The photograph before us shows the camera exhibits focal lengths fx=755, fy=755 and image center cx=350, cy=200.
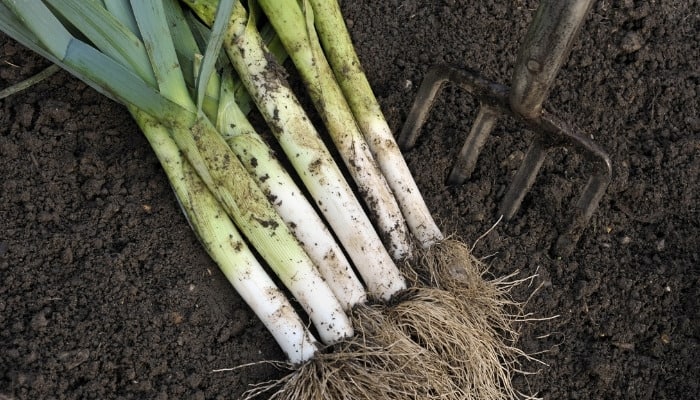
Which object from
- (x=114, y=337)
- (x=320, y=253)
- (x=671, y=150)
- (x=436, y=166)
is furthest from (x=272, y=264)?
(x=671, y=150)

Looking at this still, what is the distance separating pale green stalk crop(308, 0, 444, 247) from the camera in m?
2.24

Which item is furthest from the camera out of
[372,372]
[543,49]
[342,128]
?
[342,128]

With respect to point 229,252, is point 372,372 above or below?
below

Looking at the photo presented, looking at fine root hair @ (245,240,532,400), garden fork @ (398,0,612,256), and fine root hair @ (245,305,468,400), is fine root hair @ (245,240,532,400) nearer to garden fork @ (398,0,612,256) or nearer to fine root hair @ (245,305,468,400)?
fine root hair @ (245,305,468,400)

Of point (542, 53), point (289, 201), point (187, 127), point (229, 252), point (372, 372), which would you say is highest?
point (542, 53)

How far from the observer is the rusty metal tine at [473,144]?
88.2 inches

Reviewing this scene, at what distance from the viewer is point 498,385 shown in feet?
6.91

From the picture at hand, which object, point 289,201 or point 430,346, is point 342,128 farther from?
point 430,346

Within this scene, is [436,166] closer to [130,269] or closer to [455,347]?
[455,347]

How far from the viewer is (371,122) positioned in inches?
89.1

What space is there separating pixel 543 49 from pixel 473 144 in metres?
0.49

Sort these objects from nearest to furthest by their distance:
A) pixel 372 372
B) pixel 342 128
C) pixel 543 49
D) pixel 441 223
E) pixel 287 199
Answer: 1. pixel 543 49
2. pixel 372 372
3. pixel 287 199
4. pixel 342 128
5. pixel 441 223

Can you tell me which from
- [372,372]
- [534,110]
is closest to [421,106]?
[534,110]

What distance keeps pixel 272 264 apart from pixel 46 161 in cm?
71
